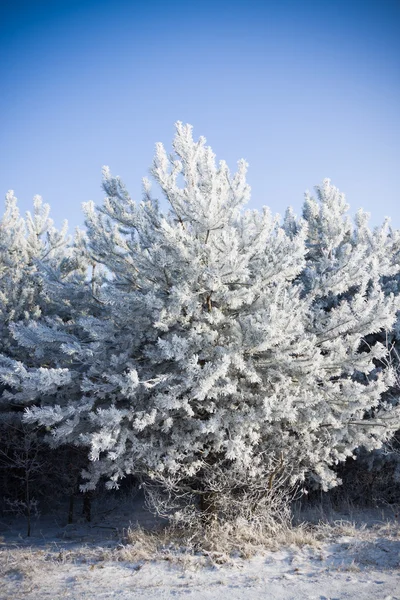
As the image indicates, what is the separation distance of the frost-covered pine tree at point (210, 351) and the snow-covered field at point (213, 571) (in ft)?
3.51

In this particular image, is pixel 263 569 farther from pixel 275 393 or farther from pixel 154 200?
pixel 154 200

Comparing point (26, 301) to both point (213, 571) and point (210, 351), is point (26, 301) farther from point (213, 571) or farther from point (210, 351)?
point (213, 571)

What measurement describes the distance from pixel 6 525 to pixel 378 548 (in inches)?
412

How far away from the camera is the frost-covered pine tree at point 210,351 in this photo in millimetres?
5891

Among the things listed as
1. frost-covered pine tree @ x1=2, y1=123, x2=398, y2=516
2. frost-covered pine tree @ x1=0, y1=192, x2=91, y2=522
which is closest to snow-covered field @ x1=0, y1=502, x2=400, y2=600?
frost-covered pine tree @ x1=2, y1=123, x2=398, y2=516

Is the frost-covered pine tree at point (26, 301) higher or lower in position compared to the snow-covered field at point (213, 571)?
higher

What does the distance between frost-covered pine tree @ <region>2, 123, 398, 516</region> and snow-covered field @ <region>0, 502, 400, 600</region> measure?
107 cm

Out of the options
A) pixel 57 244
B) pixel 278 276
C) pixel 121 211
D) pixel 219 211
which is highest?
pixel 57 244

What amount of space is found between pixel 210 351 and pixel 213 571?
303 cm

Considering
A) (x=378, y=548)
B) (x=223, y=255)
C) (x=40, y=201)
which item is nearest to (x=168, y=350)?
(x=223, y=255)

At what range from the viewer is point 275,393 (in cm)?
597

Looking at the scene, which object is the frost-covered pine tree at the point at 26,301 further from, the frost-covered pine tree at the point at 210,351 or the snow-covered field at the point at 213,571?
the snow-covered field at the point at 213,571

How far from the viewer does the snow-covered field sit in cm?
446

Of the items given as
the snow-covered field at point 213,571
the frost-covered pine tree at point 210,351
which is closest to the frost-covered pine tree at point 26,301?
the frost-covered pine tree at point 210,351
